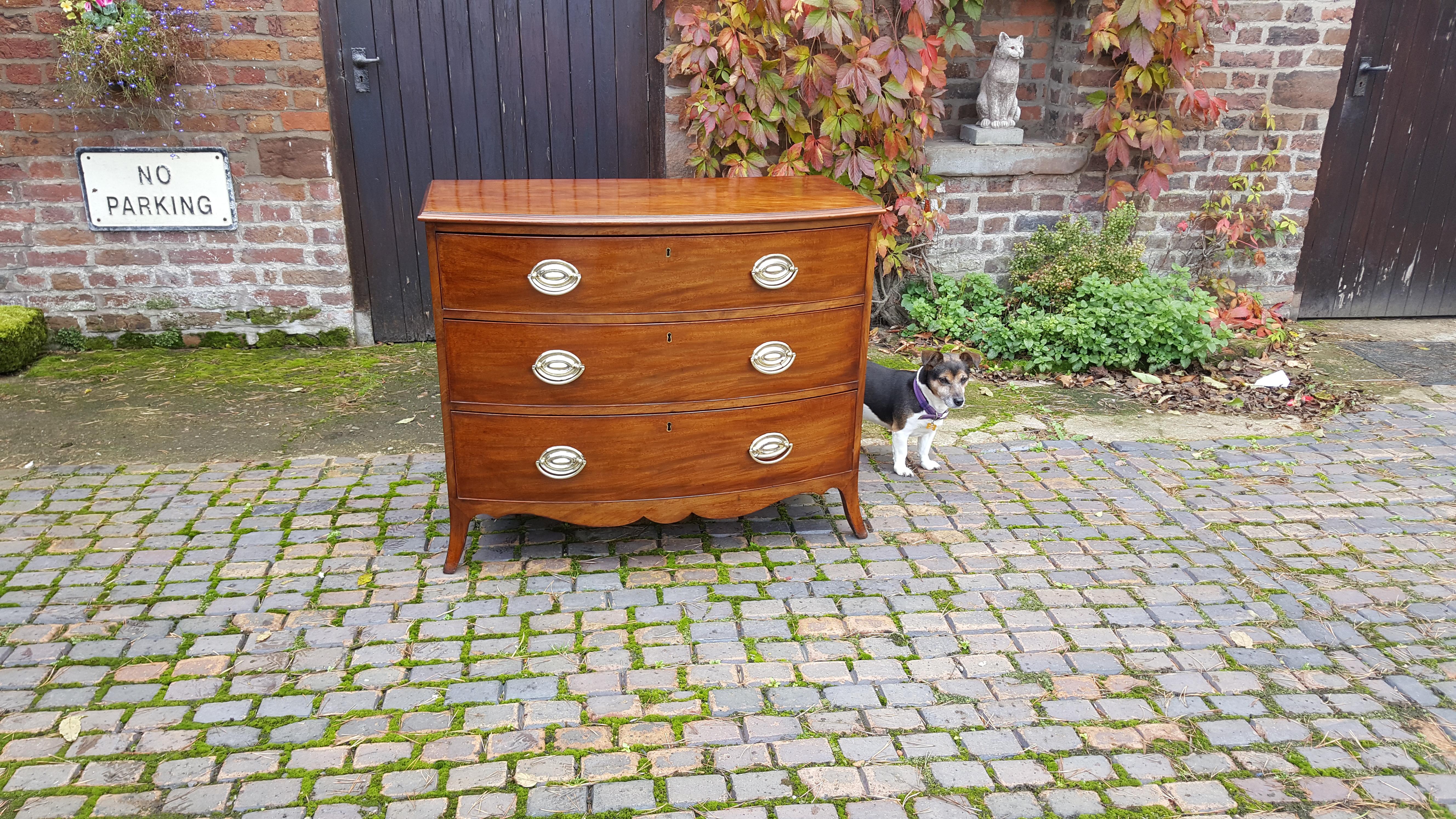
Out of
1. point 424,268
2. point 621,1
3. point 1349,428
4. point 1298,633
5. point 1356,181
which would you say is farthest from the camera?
point 1356,181

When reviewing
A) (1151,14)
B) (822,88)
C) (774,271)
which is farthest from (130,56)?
(1151,14)

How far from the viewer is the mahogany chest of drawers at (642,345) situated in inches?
120

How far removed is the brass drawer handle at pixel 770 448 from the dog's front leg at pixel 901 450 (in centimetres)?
76

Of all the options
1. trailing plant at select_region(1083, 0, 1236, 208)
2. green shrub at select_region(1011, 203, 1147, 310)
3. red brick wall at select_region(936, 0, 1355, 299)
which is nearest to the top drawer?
green shrub at select_region(1011, 203, 1147, 310)

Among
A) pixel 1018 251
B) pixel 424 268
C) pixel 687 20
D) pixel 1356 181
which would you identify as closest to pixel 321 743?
pixel 424 268

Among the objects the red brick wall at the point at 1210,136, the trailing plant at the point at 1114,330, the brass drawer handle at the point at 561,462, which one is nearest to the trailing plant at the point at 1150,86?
the red brick wall at the point at 1210,136

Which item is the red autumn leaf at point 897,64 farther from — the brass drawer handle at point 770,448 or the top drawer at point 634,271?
the brass drawer handle at point 770,448

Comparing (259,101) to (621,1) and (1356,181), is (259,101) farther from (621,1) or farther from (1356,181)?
(1356,181)

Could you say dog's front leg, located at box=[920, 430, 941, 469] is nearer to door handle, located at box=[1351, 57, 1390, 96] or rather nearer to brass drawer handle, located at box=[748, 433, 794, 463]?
brass drawer handle, located at box=[748, 433, 794, 463]

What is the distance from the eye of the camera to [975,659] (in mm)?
2982

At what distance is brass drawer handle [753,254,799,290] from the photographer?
318 centimetres

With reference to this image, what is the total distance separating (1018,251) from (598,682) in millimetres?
3855

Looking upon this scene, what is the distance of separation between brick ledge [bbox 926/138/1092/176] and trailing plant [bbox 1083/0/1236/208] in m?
0.15

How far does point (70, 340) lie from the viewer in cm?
526
